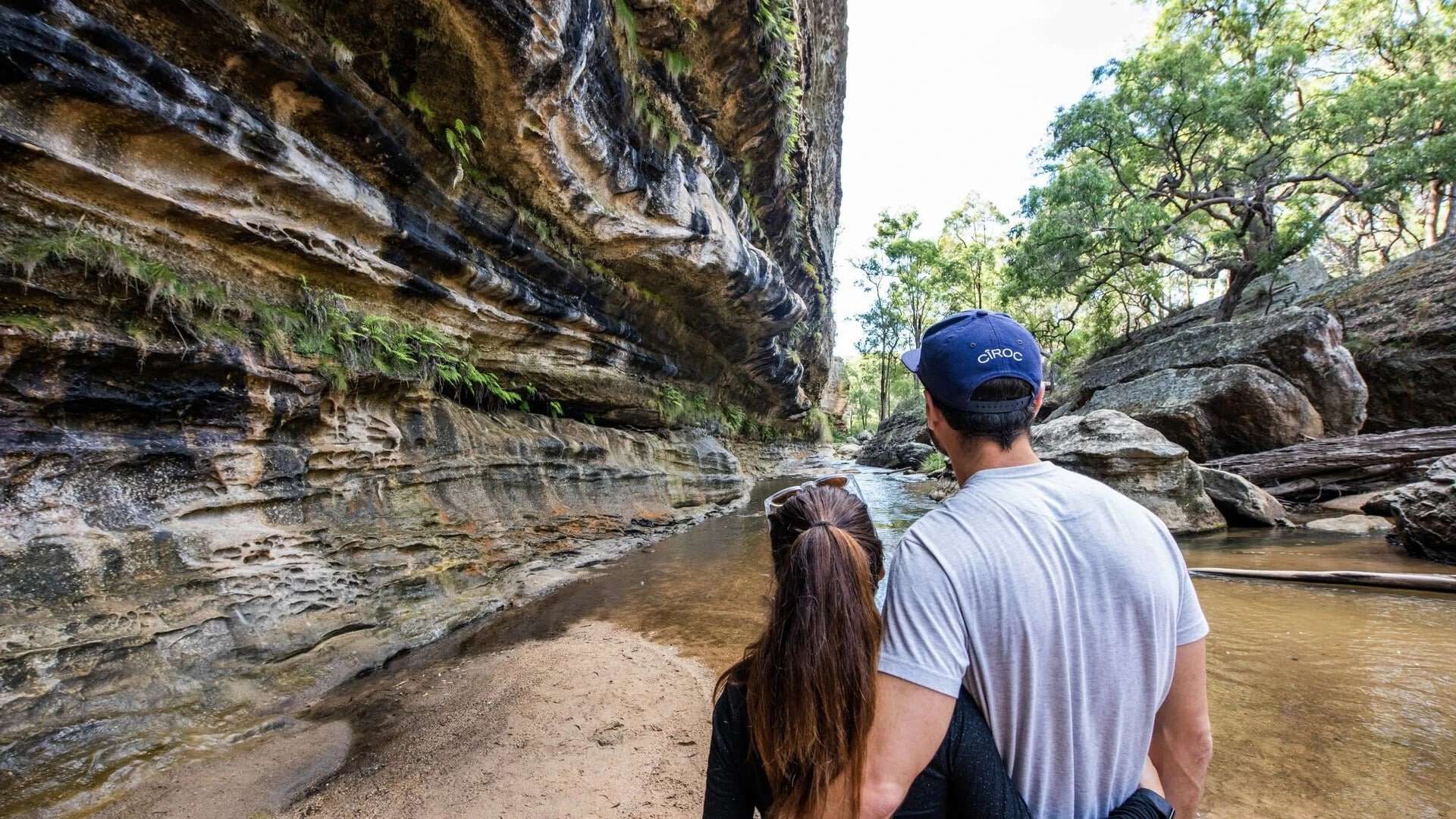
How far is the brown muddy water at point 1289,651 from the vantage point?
7.98 feet

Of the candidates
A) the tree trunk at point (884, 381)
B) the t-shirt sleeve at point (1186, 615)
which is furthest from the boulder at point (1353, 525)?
the tree trunk at point (884, 381)

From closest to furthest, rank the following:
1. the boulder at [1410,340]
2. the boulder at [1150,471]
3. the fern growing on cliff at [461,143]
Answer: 1. the fern growing on cliff at [461,143]
2. the boulder at [1150,471]
3. the boulder at [1410,340]

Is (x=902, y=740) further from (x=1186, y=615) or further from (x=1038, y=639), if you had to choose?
(x=1186, y=615)

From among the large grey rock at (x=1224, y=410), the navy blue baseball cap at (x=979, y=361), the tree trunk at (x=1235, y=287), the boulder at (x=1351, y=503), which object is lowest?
the boulder at (x=1351, y=503)

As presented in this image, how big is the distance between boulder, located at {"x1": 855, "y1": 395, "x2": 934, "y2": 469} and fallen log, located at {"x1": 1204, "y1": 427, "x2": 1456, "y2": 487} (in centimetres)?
1035

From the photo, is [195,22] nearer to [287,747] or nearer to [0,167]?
[0,167]

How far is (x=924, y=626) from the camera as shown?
1.05 m

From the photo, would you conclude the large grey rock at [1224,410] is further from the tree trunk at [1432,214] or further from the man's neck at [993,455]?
the tree trunk at [1432,214]

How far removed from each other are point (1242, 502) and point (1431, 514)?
269 centimetres

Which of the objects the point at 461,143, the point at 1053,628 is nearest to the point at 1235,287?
the point at 461,143

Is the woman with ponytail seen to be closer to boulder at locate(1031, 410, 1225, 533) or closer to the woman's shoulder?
the woman's shoulder

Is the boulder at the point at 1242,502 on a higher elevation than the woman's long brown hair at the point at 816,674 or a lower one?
lower

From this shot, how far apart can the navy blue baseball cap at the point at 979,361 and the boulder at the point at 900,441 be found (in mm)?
19789

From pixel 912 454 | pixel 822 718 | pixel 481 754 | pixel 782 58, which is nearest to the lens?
pixel 822 718
